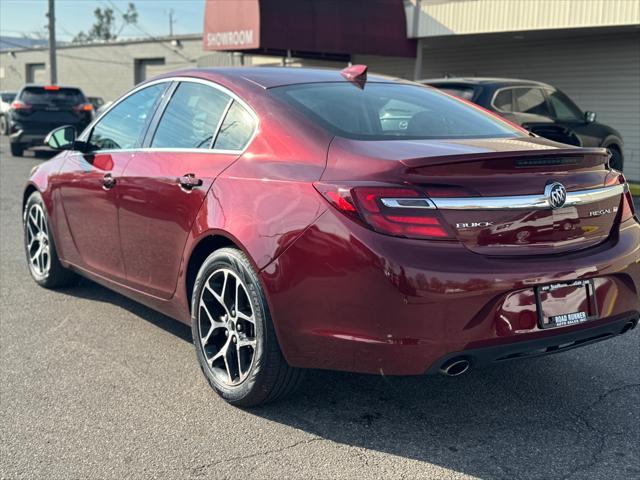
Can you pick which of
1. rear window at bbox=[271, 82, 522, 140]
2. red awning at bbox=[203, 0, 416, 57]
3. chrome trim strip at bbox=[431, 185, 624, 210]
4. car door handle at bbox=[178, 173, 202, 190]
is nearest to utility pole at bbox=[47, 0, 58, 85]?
red awning at bbox=[203, 0, 416, 57]

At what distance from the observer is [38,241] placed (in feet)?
18.1

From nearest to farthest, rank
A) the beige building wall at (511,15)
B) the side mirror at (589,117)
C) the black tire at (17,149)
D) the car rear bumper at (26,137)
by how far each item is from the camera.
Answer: the side mirror at (589,117), the beige building wall at (511,15), the car rear bumper at (26,137), the black tire at (17,149)

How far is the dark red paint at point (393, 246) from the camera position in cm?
274

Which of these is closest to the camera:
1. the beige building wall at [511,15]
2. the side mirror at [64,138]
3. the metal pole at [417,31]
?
the side mirror at [64,138]

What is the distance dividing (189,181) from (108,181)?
932 mm

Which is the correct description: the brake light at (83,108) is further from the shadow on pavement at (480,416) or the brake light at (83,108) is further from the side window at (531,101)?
the shadow on pavement at (480,416)

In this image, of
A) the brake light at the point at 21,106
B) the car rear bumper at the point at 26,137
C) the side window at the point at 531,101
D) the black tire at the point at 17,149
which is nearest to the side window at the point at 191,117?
the side window at the point at 531,101

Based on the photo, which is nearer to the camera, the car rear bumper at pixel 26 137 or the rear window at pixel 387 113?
the rear window at pixel 387 113

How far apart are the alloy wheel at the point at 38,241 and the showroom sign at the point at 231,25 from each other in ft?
45.6

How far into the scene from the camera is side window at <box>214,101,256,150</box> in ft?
11.5

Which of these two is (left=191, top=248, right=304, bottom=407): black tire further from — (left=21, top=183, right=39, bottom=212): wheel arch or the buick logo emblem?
(left=21, top=183, right=39, bottom=212): wheel arch

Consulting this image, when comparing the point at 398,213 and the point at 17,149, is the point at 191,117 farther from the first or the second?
the point at 17,149

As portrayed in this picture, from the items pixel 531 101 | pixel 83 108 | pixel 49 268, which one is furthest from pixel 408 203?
pixel 83 108

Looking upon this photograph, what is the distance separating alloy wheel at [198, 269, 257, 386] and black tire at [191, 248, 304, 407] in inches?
0.7
